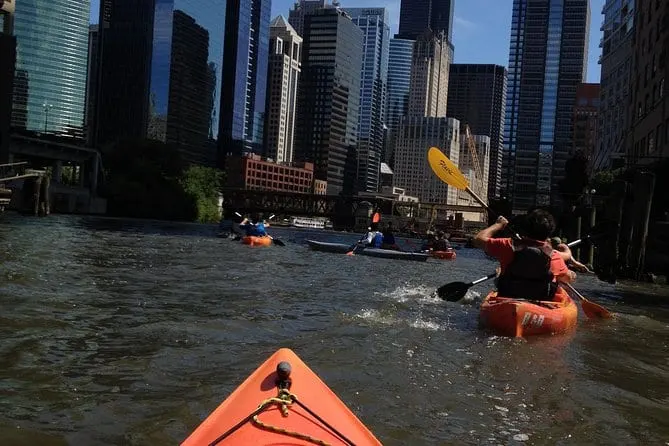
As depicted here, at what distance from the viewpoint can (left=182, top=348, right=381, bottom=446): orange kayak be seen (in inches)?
121

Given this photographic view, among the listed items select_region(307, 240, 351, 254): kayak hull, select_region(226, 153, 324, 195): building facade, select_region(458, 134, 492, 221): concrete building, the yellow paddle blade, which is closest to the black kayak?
select_region(307, 240, 351, 254): kayak hull

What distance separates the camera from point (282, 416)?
3.21 meters

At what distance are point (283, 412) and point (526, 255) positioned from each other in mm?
5981

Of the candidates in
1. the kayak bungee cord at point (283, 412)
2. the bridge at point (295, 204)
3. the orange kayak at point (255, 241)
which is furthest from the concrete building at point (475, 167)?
the kayak bungee cord at point (283, 412)

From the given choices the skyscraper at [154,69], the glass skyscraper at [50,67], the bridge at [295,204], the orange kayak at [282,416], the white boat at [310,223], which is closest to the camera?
the orange kayak at [282,416]

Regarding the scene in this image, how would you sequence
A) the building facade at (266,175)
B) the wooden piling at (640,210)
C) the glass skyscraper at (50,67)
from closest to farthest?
the wooden piling at (640,210), the glass skyscraper at (50,67), the building facade at (266,175)

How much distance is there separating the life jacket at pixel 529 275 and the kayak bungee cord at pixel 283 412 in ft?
18.7

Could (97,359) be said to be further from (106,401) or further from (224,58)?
(224,58)

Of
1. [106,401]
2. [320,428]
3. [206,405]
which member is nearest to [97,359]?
[106,401]

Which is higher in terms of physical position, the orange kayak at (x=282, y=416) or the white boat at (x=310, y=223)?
the orange kayak at (x=282, y=416)

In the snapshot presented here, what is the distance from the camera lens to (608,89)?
8350cm

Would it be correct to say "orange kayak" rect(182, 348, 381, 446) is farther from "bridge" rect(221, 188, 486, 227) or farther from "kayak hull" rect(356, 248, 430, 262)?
"bridge" rect(221, 188, 486, 227)

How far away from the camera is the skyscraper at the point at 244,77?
167125 millimetres

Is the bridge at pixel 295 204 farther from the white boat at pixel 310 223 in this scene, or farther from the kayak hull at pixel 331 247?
the kayak hull at pixel 331 247
